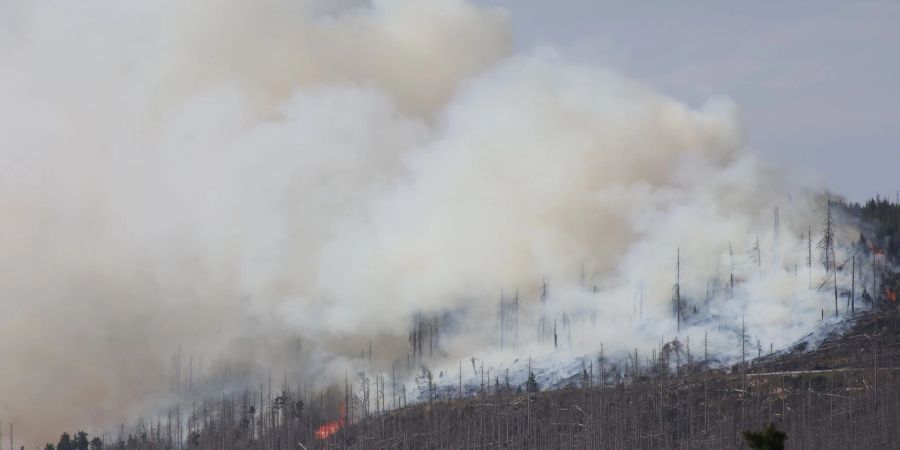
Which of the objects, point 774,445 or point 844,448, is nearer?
point 774,445

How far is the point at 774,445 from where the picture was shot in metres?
89.3

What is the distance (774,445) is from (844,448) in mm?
116799

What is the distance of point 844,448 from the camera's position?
655 ft
